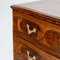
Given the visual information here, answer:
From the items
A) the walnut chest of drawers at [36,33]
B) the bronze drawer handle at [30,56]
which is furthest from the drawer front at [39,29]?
the bronze drawer handle at [30,56]

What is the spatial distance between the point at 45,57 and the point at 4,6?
2.43 ft

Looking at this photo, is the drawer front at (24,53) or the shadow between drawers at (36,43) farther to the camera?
the drawer front at (24,53)

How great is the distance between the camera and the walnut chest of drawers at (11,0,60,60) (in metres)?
0.83

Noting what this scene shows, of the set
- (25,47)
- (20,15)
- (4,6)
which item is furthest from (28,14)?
(4,6)

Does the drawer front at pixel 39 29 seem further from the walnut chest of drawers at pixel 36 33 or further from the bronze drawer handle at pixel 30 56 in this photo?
the bronze drawer handle at pixel 30 56

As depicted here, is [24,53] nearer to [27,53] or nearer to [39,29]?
[27,53]

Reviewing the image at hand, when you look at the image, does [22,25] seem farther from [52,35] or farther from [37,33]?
[52,35]

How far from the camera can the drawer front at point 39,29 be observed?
82 cm

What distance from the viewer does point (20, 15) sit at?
102 centimetres

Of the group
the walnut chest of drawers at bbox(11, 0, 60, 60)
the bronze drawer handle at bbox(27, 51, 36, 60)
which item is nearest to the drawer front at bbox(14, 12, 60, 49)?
the walnut chest of drawers at bbox(11, 0, 60, 60)

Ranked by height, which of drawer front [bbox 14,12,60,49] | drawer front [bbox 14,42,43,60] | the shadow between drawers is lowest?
drawer front [bbox 14,42,43,60]

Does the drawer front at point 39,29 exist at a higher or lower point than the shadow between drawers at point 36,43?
higher

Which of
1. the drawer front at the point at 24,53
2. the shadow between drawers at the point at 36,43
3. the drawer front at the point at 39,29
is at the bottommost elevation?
the drawer front at the point at 24,53

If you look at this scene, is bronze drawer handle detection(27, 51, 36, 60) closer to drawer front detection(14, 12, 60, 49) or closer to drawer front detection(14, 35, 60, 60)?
drawer front detection(14, 35, 60, 60)
